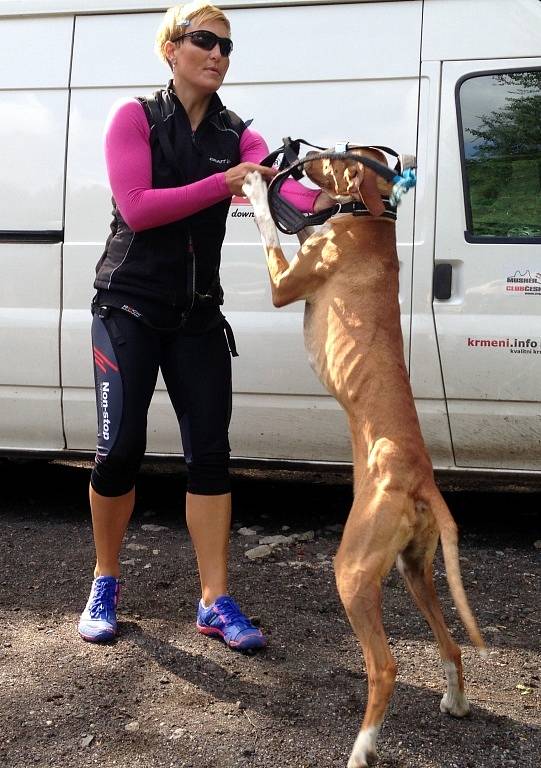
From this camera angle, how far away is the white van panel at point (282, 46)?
4.53m

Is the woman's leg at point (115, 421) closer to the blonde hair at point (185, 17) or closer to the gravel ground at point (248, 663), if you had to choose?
the gravel ground at point (248, 663)

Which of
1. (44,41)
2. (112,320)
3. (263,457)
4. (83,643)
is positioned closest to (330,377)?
(112,320)

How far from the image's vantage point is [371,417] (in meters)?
3.06

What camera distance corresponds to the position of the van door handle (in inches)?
179

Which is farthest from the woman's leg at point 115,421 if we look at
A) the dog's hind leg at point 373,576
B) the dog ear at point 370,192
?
the dog's hind leg at point 373,576

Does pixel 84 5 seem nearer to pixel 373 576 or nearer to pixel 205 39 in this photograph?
pixel 205 39

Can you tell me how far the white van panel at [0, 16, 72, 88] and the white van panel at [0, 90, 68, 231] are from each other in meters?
0.06

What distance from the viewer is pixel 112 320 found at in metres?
3.62

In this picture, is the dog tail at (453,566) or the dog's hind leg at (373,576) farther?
the dog's hind leg at (373,576)

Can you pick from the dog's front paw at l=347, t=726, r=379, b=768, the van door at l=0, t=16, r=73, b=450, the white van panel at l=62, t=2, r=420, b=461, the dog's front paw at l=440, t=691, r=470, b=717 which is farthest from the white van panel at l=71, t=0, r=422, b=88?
the dog's front paw at l=347, t=726, r=379, b=768

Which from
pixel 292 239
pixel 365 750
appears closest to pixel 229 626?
pixel 365 750

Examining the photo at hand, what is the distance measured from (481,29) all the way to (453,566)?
107 inches

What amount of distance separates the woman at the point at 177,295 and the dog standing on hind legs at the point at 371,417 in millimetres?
258

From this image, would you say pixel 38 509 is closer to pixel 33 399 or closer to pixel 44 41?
pixel 33 399
